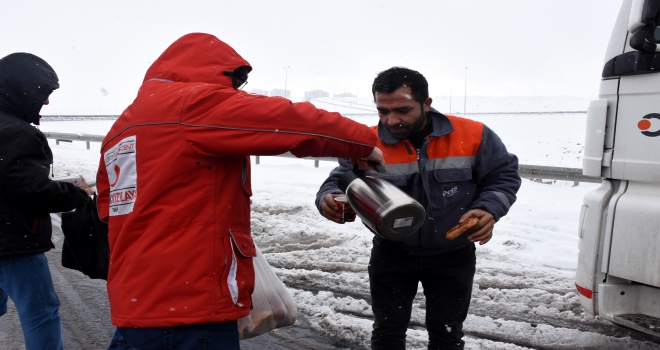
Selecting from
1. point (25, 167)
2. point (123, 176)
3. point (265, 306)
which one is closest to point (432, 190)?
point (265, 306)

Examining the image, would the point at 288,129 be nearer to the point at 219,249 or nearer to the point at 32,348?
the point at 219,249

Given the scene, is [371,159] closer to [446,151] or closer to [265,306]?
[446,151]

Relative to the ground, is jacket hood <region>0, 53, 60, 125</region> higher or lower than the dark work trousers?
higher

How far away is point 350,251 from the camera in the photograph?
6164 millimetres

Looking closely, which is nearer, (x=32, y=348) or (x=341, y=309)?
(x=32, y=348)

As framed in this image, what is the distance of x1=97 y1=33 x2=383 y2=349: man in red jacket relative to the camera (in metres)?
1.90

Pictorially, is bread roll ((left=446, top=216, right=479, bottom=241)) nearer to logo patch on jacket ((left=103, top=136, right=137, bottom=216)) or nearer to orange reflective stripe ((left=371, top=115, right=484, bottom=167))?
orange reflective stripe ((left=371, top=115, right=484, bottom=167))

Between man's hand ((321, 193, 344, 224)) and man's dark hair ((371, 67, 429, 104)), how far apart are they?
2.32ft

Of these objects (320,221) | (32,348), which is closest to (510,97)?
(320,221)

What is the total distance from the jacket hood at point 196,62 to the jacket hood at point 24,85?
52.1 inches

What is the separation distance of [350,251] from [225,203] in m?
4.28

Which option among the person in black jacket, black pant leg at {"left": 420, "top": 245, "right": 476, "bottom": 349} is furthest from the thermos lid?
the person in black jacket

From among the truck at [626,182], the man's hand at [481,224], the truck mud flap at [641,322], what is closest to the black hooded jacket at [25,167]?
the man's hand at [481,224]

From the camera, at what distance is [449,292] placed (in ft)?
9.93
